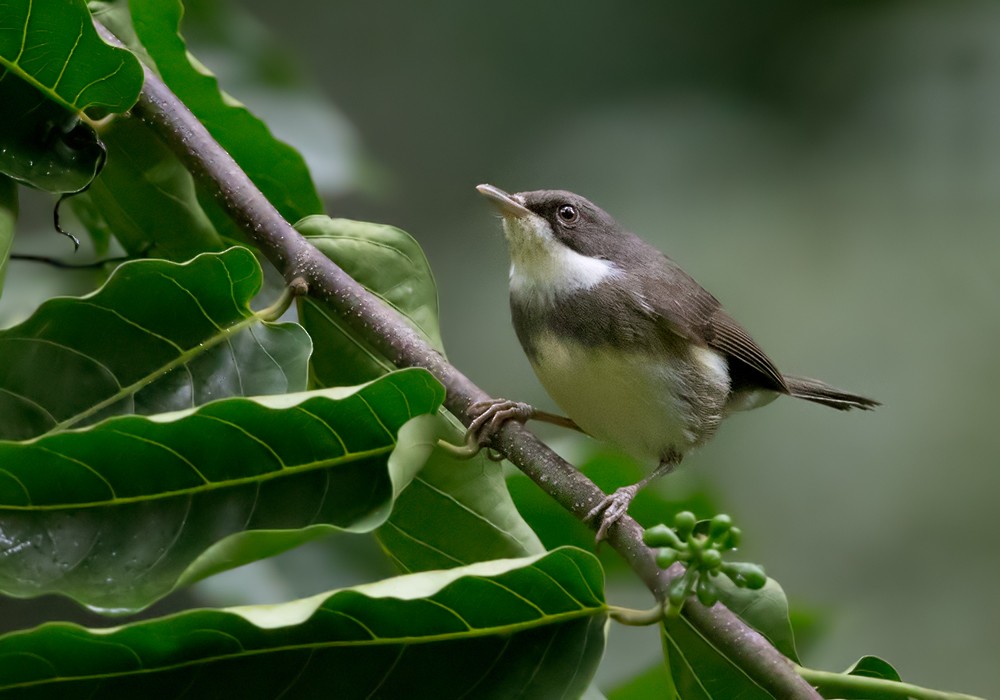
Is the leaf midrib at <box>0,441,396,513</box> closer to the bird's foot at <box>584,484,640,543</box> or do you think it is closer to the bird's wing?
the bird's foot at <box>584,484,640,543</box>

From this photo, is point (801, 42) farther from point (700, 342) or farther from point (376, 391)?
point (376, 391)

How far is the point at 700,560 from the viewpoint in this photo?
1414mm

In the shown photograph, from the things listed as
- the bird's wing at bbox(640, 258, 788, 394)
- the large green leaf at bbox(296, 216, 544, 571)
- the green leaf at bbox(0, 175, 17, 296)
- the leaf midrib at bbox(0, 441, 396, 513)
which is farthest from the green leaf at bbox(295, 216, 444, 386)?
the bird's wing at bbox(640, 258, 788, 394)

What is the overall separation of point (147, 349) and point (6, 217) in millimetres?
317

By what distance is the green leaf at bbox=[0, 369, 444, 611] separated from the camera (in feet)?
4.64

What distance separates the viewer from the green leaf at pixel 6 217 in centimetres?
167

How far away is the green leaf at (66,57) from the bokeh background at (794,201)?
4807mm

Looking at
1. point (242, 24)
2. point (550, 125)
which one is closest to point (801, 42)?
point (550, 125)

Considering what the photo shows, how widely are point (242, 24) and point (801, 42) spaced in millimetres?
5972

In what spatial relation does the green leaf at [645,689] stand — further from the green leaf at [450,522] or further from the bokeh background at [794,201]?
the bokeh background at [794,201]

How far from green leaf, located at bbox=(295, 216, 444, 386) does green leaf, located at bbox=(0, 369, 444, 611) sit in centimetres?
43

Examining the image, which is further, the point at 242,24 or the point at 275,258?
the point at 242,24

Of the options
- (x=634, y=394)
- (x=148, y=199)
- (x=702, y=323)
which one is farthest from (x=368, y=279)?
(x=702, y=323)

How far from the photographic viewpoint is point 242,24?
338 centimetres
